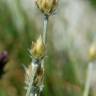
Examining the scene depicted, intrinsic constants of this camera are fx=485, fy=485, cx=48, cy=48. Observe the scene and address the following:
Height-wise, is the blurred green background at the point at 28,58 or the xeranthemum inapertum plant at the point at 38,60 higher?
the blurred green background at the point at 28,58

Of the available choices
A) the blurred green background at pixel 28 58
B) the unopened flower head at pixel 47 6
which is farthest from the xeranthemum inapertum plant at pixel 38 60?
the blurred green background at pixel 28 58

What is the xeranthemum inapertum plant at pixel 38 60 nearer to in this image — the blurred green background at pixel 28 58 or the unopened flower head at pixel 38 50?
the unopened flower head at pixel 38 50

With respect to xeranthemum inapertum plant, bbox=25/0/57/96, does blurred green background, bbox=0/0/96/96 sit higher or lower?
higher

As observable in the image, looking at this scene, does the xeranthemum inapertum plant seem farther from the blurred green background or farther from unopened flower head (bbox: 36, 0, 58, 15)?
the blurred green background

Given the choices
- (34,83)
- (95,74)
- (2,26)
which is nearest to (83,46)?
(95,74)

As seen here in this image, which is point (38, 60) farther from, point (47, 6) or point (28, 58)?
point (28, 58)

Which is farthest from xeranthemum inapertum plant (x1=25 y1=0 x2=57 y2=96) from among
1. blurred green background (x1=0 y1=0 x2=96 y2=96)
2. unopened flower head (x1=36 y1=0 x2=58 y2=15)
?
blurred green background (x1=0 y1=0 x2=96 y2=96)

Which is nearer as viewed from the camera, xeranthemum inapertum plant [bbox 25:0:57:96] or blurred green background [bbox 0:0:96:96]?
xeranthemum inapertum plant [bbox 25:0:57:96]

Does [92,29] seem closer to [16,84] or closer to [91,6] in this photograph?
[91,6]

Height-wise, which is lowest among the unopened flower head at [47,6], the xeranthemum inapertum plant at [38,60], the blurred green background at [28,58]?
the xeranthemum inapertum plant at [38,60]
